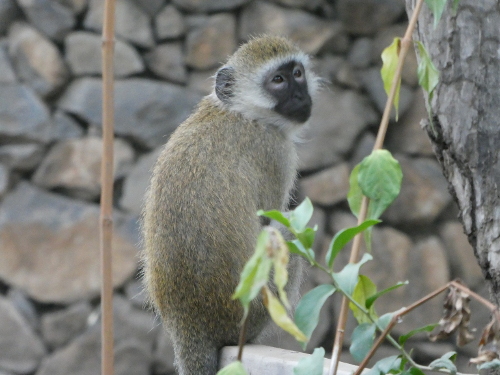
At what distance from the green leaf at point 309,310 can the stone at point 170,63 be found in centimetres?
467

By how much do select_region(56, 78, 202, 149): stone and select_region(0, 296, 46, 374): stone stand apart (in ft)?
5.34

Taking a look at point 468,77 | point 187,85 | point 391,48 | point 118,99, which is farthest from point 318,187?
point 391,48

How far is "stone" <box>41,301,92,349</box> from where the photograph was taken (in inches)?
230

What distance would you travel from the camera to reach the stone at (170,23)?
233 inches

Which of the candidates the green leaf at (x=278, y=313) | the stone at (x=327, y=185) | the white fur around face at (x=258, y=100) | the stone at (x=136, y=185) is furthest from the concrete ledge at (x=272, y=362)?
the stone at (x=327, y=185)

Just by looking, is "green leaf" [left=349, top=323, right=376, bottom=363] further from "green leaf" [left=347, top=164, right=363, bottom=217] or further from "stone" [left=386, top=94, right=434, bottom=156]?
"stone" [left=386, top=94, right=434, bottom=156]

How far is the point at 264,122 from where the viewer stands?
11.3 feet

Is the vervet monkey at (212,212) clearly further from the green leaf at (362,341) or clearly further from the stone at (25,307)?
the stone at (25,307)

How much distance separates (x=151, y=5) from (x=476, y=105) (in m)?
4.17

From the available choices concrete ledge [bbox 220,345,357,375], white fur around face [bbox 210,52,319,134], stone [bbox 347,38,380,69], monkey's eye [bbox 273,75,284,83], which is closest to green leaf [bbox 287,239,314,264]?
concrete ledge [bbox 220,345,357,375]

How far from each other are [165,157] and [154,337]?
10.2ft

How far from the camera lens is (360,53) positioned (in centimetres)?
607

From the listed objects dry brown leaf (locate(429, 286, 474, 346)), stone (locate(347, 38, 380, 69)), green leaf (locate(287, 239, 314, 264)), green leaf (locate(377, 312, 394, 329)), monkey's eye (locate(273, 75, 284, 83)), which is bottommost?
green leaf (locate(377, 312, 394, 329))

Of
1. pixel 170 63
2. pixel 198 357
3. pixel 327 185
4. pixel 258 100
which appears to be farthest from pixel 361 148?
pixel 198 357
